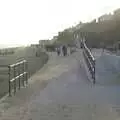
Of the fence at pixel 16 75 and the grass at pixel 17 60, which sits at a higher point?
the fence at pixel 16 75

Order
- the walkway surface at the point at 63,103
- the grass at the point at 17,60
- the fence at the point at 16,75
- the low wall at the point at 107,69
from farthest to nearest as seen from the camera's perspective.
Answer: the grass at the point at 17,60 → the low wall at the point at 107,69 → the fence at the point at 16,75 → the walkway surface at the point at 63,103

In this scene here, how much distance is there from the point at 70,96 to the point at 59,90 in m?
1.32

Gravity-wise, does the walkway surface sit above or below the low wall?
below

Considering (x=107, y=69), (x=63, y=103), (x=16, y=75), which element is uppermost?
(x=107, y=69)

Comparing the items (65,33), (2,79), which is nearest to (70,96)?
(2,79)

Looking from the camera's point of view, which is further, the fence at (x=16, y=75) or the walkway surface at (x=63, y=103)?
the fence at (x=16, y=75)

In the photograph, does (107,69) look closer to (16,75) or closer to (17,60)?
(16,75)

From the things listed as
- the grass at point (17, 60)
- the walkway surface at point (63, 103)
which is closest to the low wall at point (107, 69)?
the walkway surface at point (63, 103)

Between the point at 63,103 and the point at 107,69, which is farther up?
the point at 107,69

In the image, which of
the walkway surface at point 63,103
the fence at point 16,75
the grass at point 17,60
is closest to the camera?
the walkway surface at point 63,103

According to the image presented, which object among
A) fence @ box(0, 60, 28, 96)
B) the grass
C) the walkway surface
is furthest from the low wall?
the grass

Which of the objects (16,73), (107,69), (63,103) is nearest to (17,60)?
(107,69)

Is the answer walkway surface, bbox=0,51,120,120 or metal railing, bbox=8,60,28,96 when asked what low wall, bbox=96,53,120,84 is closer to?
walkway surface, bbox=0,51,120,120

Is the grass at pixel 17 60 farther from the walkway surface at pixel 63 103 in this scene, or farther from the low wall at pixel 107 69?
the walkway surface at pixel 63 103
